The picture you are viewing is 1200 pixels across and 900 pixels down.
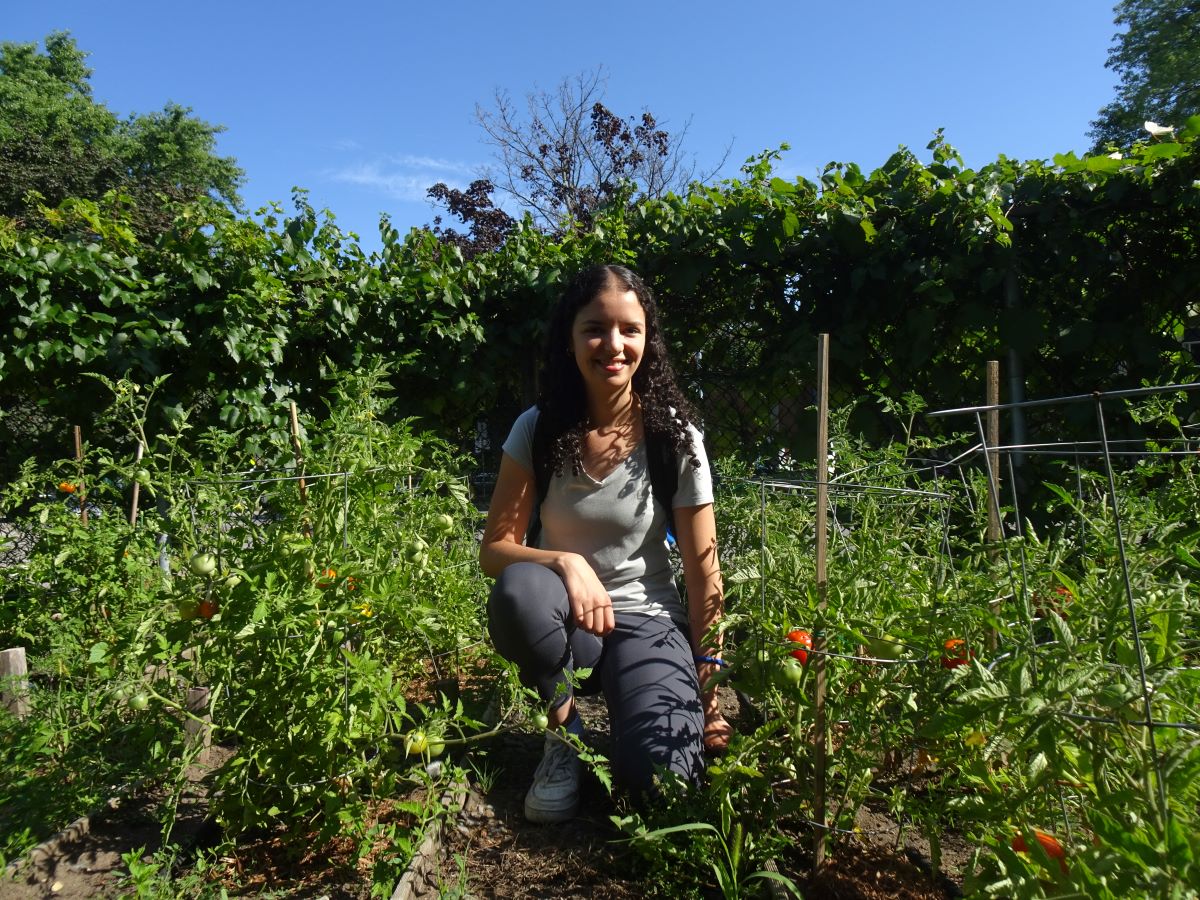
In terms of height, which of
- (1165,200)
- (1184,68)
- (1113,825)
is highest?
(1184,68)

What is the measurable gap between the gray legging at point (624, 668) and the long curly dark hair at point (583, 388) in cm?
36

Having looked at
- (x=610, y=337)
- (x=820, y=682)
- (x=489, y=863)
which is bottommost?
(x=489, y=863)

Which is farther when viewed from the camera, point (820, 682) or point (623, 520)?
point (623, 520)

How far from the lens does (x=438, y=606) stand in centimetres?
193

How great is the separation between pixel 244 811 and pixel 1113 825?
1450 millimetres

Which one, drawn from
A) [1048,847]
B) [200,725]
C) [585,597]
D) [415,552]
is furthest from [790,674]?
[200,725]

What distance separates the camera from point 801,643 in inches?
51.6

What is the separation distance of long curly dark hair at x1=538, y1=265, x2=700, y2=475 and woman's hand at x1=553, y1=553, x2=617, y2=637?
29cm

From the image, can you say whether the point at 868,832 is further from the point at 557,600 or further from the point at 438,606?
the point at 438,606

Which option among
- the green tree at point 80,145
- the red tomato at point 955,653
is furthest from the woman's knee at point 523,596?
the green tree at point 80,145

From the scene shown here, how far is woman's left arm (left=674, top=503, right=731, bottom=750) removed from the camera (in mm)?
1731

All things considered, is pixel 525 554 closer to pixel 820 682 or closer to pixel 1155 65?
pixel 820 682

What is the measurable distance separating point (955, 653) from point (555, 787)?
0.93m

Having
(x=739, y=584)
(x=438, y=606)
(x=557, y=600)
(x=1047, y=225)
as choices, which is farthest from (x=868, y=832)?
(x=1047, y=225)
